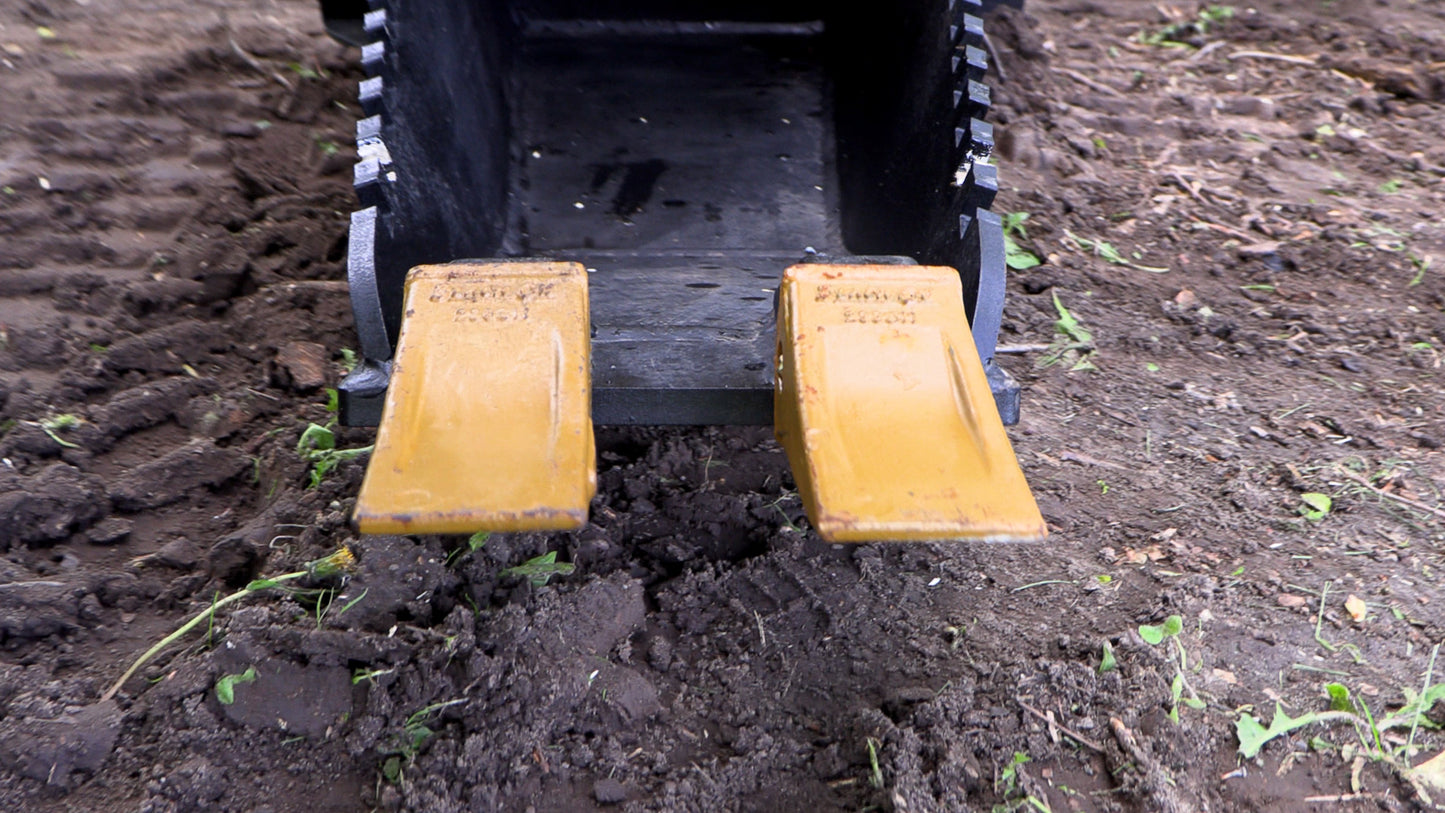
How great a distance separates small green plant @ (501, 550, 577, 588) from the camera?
1.90 m

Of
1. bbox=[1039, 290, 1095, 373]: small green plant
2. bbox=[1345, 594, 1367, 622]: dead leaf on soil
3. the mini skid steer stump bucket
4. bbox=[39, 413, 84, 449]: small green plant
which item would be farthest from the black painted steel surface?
bbox=[39, 413, 84, 449]: small green plant

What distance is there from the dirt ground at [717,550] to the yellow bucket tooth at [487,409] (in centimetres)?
41

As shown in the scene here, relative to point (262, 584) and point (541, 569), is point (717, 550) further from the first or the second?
point (262, 584)

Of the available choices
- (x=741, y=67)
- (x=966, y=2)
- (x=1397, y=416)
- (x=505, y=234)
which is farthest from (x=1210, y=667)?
(x=741, y=67)

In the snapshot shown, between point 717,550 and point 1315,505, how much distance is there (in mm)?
1255

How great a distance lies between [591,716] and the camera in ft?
5.65

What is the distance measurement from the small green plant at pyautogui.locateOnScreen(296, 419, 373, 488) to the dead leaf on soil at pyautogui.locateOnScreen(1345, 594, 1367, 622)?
1.93 meters

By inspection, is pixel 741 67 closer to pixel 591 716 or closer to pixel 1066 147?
pixel 1066 147

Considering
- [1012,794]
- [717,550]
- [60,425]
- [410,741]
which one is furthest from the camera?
[60,425]

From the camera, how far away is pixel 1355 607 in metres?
1.92

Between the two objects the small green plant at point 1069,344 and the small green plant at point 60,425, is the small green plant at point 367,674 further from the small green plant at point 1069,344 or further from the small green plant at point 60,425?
the small green plant at point 1069,344

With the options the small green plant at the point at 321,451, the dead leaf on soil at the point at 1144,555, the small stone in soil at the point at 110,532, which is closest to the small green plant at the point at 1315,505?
the dead leaf on soil at the point at 1144,555

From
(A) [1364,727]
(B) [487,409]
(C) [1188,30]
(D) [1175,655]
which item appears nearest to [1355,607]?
(A) [1364,727]

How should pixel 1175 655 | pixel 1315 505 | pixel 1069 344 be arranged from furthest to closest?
pixel 1069 344 → pixel 1315 505 → pixel 1175 655
